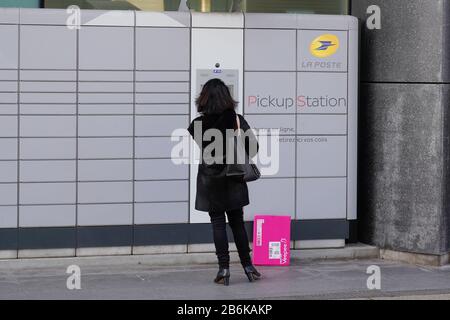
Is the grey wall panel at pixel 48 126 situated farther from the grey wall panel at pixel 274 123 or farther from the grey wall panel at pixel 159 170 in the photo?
the grey wall panel at pixel 274 123

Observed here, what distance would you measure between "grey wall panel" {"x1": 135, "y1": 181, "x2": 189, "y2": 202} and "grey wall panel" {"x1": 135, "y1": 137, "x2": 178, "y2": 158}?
0.30m

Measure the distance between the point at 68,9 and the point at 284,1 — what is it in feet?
8.27

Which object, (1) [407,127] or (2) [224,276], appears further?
(1) [407,127]

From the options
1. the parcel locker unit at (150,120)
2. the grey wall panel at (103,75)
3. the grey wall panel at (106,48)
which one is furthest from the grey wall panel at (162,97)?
the grey wall panel at (106,48)

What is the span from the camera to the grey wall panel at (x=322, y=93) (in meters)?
9.71

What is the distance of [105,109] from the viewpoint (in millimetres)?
9297

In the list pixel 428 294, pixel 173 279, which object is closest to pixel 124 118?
pixel 173 279

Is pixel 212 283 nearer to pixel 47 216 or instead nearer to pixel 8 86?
pixel 47 216

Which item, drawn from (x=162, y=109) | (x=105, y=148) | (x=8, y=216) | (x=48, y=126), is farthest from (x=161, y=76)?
(x=8, y=216)

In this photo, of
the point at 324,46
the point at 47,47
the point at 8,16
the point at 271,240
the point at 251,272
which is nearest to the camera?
the point at 251,272

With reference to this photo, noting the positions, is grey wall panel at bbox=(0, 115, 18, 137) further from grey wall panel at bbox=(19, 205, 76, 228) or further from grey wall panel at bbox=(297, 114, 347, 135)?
grey wall panel at bbox=(297, 114, 347, 135)

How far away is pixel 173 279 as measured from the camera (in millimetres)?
8727

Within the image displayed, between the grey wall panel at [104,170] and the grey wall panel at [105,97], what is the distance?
25.1 inches

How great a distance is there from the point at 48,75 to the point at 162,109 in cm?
125
